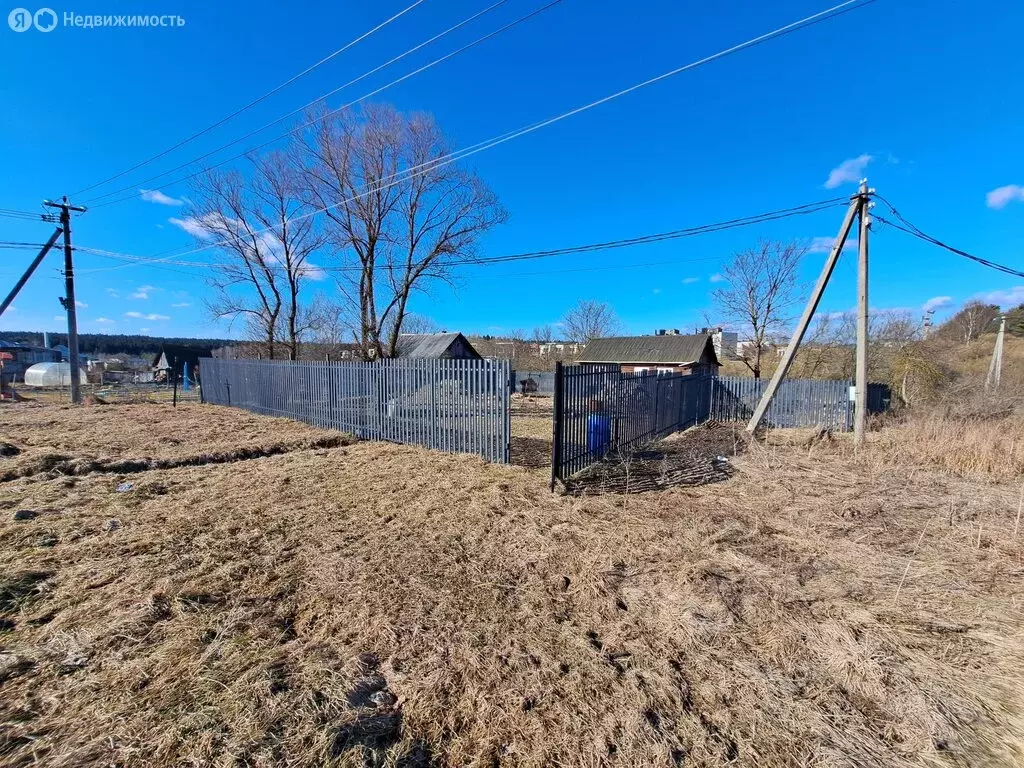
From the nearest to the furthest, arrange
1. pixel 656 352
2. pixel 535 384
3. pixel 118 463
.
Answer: pixel 118 463 < pixel 535 384 < pixel 656 352

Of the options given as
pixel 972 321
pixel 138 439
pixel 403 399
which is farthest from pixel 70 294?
pixel 972 321

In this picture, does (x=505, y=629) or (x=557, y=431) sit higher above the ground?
(x=557, y=431)

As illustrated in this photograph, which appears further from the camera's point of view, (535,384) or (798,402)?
(535,384)

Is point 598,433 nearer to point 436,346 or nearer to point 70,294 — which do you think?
point 70,294

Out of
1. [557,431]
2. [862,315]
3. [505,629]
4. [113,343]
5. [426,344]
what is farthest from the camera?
[113,343]

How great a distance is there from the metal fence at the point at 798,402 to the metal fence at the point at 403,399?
1131 centimetres

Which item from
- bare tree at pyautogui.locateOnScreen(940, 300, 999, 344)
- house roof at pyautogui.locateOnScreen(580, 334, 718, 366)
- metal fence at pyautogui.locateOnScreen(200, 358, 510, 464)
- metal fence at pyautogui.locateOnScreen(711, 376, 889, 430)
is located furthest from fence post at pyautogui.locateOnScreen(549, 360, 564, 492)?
bare tree at pyautogui.locateOnScreen(940, 300, 999, 344)

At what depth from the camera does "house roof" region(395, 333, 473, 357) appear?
113 ft

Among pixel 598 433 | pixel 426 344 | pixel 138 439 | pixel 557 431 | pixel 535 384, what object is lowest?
pixel 138 439

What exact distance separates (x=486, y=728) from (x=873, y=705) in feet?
6.77

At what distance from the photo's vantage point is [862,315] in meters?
10.1

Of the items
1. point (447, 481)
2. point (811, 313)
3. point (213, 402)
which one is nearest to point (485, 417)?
point (447, 481)

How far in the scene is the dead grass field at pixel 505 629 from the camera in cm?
196

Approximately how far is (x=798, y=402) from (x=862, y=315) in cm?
572
